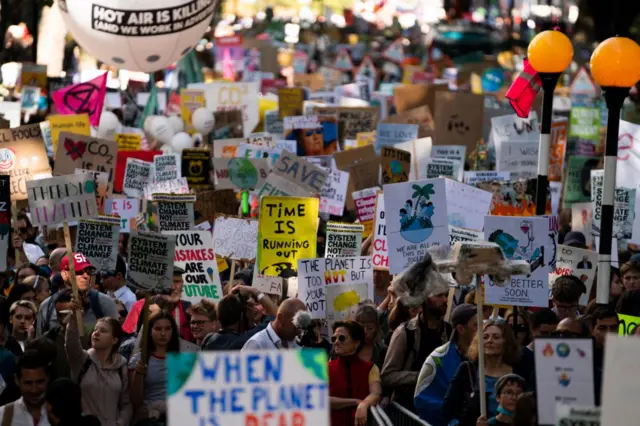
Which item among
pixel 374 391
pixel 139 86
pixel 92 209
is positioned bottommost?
pixel 374 391

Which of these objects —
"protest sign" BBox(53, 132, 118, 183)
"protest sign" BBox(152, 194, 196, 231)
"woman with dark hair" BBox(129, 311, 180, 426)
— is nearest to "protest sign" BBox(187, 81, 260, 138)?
"protest sign" BBox(53, 132, 118, 183)

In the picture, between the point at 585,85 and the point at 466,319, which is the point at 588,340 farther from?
the point at 585,85

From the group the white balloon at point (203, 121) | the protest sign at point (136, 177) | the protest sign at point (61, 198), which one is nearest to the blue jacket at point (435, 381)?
the protest sign at point (61, 198)

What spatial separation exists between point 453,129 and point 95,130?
16.5ft

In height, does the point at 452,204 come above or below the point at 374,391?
above

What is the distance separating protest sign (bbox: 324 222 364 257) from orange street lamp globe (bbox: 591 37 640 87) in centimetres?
267

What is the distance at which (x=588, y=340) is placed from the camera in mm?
7867

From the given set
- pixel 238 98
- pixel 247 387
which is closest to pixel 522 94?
pixel 247 387

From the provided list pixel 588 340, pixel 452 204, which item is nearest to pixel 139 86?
pixel 452 204

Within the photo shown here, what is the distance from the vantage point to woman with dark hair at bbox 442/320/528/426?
955 centimetres

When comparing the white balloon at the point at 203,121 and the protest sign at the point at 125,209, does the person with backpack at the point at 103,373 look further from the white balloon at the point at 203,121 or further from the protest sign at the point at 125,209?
the white balloon at the point at 203,121

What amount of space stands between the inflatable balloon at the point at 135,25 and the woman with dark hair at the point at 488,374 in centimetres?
321

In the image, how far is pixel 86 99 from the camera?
2270 cm

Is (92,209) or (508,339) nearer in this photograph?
(508,339)
